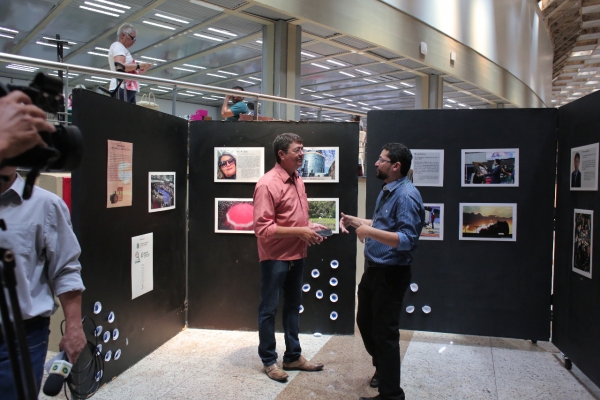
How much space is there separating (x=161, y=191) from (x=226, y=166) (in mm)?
682

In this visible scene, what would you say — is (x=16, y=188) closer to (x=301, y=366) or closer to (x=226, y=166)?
(x=301, y=366)

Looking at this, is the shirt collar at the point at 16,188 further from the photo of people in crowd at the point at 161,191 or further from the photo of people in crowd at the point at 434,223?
the photo of people in crowd at the point at 434,223

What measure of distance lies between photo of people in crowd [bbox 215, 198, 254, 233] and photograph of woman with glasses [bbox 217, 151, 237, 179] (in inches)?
9.0

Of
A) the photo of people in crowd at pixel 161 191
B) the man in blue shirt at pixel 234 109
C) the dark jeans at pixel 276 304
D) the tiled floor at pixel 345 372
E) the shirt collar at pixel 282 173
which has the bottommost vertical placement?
the tiled floor at pixel 345 372

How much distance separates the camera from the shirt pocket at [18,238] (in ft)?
4.99

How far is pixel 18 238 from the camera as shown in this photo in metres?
1.54

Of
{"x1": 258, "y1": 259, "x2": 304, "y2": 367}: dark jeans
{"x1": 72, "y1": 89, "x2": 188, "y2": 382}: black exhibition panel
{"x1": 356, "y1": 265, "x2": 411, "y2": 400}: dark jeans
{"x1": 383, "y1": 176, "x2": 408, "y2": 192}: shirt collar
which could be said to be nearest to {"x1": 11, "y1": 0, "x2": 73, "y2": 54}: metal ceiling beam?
{"x1": 72, "y1": 89, "x2": 188, "y2": 382}: black exhibition panel

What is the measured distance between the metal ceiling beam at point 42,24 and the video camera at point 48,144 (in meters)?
7.31

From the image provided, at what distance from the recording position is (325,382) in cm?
318

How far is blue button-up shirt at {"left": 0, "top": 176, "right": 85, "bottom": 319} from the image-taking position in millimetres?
1532

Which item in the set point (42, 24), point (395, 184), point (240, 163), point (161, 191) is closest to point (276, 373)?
point (395, 184)

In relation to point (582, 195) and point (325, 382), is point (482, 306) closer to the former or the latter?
point (582, 195)

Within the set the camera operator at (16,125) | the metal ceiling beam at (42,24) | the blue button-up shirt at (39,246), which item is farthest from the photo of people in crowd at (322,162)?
the metal ceiling beam at (42,24)

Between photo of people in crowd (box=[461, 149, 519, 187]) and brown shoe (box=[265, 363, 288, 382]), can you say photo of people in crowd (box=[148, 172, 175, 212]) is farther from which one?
photo of people in crowd (box=[461, 149, 519, 187])
